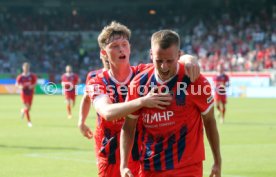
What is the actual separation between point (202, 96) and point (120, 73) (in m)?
1.73

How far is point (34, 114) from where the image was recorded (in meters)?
31.8

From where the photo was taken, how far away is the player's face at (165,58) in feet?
18.9

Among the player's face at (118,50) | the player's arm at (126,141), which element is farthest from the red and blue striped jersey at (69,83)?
the player's arm at (126,141)

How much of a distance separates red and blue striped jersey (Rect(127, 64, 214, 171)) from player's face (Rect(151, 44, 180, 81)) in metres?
0.21

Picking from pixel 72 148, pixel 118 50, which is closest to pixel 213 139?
pixel 118 50

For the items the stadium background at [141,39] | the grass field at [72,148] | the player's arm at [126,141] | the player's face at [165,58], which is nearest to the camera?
the player's face at [165,58]

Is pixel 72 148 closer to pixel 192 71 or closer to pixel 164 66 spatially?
pixel 192 71

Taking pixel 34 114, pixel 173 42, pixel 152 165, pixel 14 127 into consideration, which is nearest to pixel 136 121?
pixel 152 165

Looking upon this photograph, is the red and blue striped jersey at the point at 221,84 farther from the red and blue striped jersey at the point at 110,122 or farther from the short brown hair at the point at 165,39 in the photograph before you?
the short brown hair at the point at 165,39

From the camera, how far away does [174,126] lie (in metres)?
6.12

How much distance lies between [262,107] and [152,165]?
1178 inches

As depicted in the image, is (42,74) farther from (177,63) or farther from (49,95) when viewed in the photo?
(177,63)

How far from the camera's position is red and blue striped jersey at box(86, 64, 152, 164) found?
7320 millimetres

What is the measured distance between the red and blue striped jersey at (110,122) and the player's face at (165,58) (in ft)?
4.39
